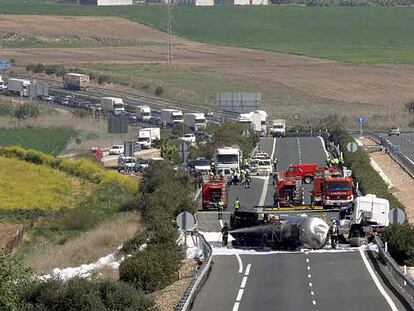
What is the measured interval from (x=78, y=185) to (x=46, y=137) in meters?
30.6

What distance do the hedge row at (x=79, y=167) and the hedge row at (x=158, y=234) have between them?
32.7 ft

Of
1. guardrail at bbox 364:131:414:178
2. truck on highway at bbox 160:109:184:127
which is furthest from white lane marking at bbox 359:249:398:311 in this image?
truck on highway at bbox 160:109:184:127

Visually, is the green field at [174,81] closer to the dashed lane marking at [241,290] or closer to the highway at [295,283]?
the highway at [295,283]

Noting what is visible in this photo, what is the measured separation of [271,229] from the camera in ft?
148

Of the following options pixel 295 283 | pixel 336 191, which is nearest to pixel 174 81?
pixel 336 191

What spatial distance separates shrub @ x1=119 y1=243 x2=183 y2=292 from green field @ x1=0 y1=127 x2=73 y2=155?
199ft

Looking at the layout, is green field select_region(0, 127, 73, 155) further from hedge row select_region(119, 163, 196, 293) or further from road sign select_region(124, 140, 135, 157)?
hedge row select_region(119, 163, 196, 293)

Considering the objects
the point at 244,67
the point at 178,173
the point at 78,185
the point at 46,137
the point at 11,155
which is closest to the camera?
the point at 178,173

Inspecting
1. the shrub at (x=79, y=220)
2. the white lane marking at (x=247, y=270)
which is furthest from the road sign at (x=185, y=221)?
the shrub at (x=79, y=220)

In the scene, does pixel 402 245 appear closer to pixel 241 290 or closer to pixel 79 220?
pixel 241 290

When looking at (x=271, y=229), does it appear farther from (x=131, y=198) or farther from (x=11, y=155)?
(x=11, y=155)

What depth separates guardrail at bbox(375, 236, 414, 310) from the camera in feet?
112

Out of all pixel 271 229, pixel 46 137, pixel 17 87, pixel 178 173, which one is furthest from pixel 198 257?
pixel 17 87

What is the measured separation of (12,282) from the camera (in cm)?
3216
